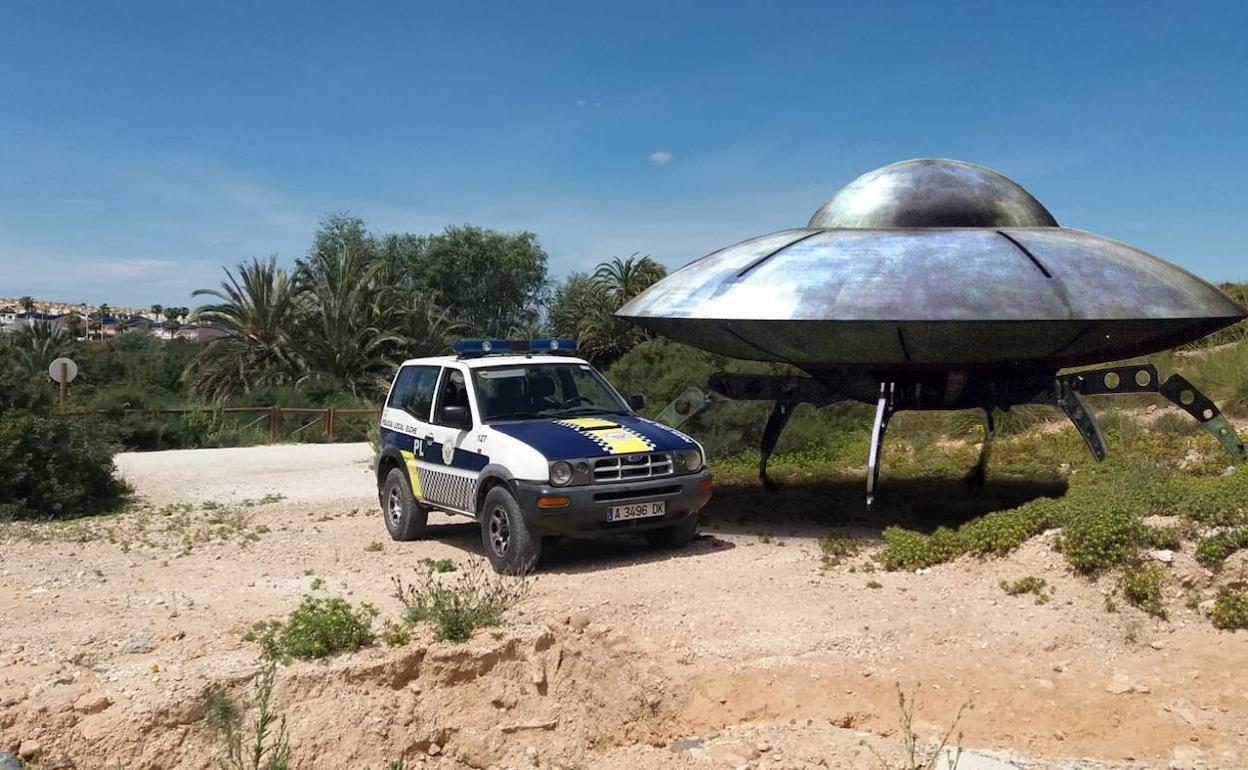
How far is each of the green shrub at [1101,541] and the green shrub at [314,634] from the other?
15.8 feet

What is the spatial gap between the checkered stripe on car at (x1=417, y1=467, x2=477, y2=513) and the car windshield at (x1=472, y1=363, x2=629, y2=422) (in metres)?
0.60

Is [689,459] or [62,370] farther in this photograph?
[62,370]

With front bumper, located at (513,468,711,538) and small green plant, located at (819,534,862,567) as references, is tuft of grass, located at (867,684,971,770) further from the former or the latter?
front bumper, located at (513,468,711,538)

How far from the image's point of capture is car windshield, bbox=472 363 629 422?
989 cm

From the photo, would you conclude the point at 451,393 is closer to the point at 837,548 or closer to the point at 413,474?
the point at 413,474

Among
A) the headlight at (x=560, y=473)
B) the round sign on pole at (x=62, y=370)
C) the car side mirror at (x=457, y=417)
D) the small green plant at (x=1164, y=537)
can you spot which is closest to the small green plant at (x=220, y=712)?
the headlight at (x=560, y=473)

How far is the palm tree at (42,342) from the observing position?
38562mm

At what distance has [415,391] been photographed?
10906 millimetres

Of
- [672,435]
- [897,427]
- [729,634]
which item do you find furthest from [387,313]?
[729,634]

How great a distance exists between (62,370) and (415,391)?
13.5 metres

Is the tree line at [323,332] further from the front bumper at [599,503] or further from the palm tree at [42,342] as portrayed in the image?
the front bumper at [599,503]

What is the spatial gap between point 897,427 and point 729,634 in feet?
36.4

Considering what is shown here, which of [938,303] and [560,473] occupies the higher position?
[938,303]

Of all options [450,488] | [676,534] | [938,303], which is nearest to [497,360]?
[450,488]
